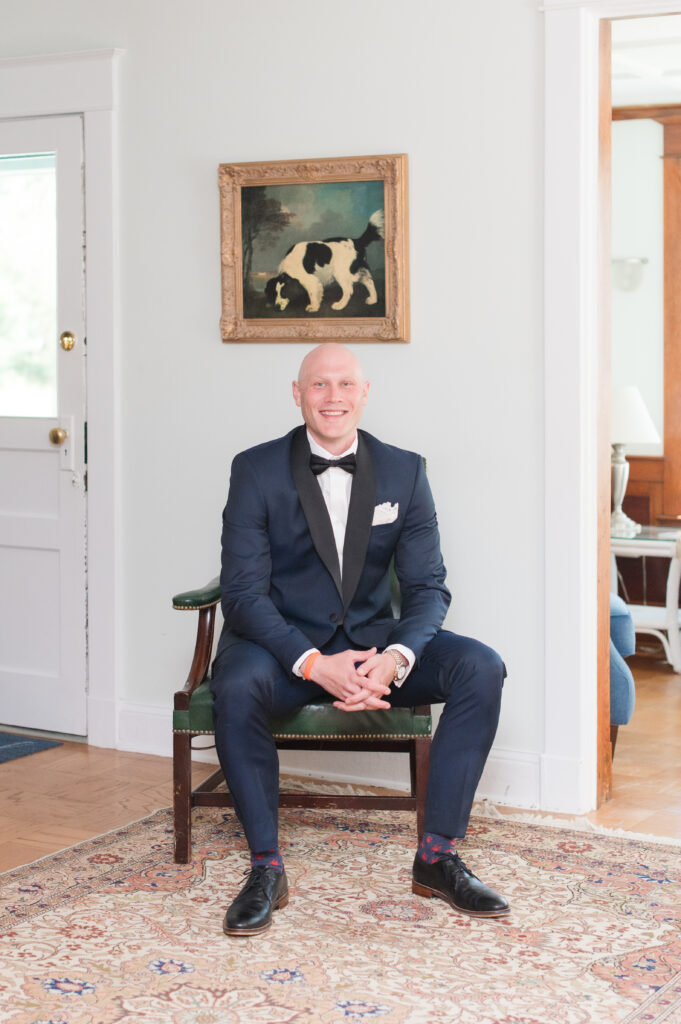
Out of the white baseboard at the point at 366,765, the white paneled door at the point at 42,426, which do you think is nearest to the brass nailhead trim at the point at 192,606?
the white baseboard at the point at 366,765

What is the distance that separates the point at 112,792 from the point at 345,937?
1273mm

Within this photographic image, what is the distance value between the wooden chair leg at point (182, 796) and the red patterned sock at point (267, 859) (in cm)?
28

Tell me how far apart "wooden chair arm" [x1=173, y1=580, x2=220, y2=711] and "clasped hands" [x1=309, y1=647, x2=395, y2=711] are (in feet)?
1.19

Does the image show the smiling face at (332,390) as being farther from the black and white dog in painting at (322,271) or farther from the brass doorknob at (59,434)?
the brass doorknob at (59,434)

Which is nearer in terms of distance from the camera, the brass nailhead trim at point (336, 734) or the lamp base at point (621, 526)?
the brass nailhead trim at point (336, 734)

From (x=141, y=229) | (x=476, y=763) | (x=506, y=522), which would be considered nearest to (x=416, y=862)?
(x=476, y=763)

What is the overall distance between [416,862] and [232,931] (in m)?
0.49

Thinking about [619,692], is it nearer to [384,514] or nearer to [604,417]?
[604,417]

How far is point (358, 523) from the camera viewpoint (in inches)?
124

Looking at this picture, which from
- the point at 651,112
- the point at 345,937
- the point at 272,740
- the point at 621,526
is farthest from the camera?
the point at 651,112

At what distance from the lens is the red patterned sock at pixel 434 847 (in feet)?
9.37

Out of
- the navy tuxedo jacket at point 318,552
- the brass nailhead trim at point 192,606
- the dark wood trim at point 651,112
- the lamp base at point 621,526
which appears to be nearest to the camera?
the navy tuxedo jacket at point 318,552

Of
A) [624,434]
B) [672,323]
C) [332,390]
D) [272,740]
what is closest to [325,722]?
[272,740]

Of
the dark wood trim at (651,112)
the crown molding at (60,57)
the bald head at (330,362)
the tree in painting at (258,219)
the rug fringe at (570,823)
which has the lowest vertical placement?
the rug fringe at (570,823)
